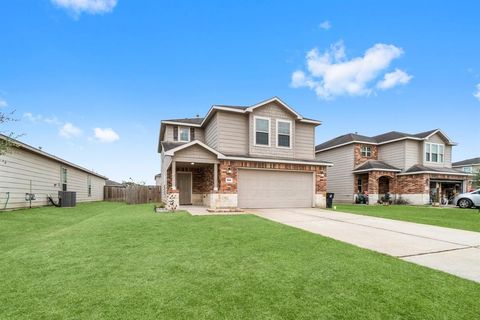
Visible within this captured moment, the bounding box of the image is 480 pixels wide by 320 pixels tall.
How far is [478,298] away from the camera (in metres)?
3.01

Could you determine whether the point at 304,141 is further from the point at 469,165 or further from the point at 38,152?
the point at 469,165

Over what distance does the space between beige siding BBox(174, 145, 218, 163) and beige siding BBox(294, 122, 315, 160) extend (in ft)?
20.1

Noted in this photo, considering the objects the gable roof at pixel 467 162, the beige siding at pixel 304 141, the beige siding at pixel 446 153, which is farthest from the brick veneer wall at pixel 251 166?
the gable roof at pixel 467 162

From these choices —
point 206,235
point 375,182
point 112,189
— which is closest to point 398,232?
point 206,235

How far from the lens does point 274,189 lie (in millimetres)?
14805

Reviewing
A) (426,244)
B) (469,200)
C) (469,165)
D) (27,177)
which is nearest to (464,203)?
(469,200)

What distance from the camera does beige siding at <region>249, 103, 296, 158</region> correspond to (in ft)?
48.3

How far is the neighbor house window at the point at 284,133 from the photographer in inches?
607

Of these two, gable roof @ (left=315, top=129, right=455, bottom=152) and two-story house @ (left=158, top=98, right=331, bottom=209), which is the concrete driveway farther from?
gable roof @ (left=315, top=129, right=455, bottom=152)

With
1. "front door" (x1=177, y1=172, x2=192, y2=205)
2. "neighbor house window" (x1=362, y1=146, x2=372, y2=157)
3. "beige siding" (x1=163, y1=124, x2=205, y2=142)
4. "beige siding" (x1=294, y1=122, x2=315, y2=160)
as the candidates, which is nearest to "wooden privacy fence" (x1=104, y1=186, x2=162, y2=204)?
"front door" (x1=177, y1=172, x2=192, y2=205)

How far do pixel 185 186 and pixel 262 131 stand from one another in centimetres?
674

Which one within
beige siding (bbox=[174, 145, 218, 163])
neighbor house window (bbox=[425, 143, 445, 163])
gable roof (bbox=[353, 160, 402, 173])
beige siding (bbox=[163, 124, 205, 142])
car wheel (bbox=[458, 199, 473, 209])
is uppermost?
beige siding (bbox=[163, 124, 205, 142])

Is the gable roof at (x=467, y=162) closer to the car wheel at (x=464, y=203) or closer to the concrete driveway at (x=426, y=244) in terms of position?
the car wheel at (x=464, y=203)

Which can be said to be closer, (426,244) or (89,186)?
(426,244)
